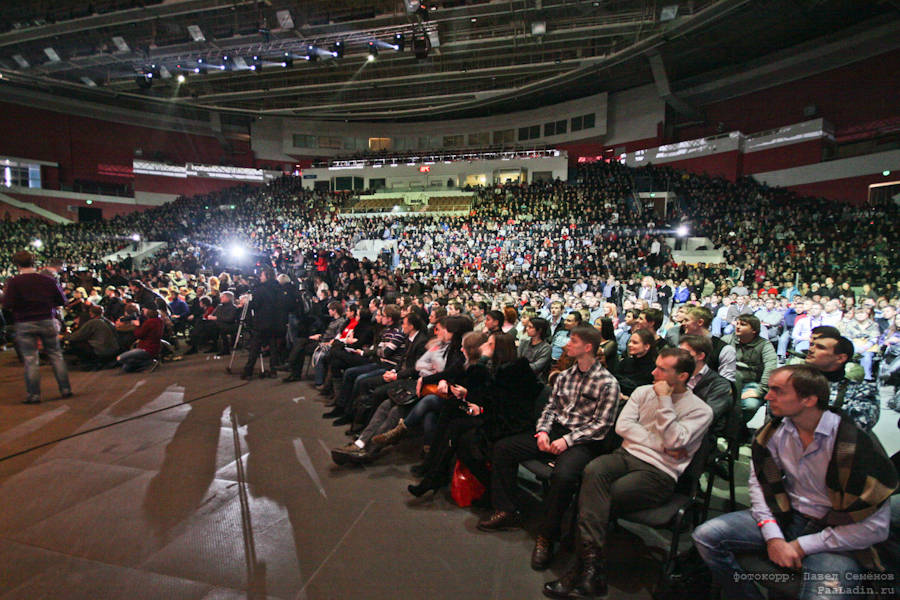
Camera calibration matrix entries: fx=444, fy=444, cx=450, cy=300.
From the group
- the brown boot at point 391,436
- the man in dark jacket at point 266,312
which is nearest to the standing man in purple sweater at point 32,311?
the man in dark jacket at point 266,312

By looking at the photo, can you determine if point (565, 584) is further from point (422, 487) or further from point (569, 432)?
point (422, 487)

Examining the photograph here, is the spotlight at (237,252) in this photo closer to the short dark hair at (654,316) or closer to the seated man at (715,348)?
the short dark hair at (654,316)

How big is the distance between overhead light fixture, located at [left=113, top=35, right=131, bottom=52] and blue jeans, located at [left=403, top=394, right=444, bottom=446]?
2376 cm

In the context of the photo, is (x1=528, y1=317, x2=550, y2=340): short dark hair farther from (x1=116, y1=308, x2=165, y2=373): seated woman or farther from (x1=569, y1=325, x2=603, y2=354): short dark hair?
(x1=116, y1=308, x2=165, y2=373): seated woman

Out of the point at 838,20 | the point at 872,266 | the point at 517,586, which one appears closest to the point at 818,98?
the point at 838,20

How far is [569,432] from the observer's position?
2.71 m

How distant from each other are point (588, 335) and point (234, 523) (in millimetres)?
2440

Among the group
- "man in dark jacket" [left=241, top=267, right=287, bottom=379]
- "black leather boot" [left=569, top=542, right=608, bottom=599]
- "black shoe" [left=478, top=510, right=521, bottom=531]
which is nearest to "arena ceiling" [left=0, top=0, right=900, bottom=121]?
"man in dark jacket" [left=241, top=267, right=287, bottom=379]

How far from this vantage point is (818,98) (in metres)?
16.4

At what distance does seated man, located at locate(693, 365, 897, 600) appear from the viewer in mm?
1670

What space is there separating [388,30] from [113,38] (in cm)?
1203

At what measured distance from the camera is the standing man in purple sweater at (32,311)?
15.0 ft

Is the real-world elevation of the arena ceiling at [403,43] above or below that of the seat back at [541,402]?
above

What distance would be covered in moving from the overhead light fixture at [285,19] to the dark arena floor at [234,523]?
18.0 meters
